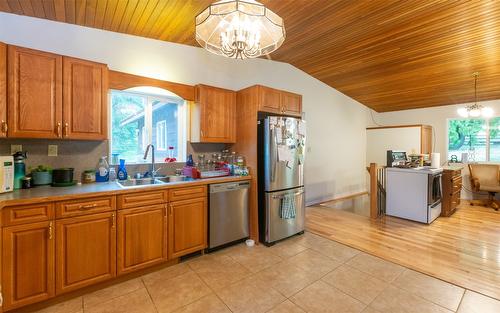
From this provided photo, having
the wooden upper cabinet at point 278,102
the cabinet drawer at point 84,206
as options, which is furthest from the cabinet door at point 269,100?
the cabinet drawer at point 84,206

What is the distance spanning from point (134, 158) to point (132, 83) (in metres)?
0.92

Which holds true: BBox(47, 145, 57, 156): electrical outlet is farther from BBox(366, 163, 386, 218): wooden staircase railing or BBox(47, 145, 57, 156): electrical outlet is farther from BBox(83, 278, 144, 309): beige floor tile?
BBox(366, 163, 386, 218): wooden staircase railing

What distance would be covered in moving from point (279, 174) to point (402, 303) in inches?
68.1

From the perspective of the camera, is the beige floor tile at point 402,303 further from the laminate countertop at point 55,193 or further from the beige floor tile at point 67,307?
the beige floor tile at point 67,307

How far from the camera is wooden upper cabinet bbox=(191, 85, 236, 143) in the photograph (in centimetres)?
303

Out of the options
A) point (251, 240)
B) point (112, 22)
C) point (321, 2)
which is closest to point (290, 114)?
point (321, 2)

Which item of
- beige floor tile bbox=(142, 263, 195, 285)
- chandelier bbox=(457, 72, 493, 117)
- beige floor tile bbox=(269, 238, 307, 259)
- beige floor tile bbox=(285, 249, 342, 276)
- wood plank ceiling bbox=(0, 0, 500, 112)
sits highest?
wood plank ceiling bbox=(0, 0, 500, 112)

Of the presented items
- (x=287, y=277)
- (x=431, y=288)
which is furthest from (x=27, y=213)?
(x=431, y=288)

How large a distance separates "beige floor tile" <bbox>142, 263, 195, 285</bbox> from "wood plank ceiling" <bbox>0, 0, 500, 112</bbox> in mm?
2684

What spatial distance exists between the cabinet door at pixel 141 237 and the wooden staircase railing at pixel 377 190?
3540 millimetres

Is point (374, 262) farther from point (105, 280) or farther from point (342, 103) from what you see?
point (342, 103)

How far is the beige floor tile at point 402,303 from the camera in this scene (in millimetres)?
1804

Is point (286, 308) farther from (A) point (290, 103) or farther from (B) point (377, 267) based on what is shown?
(A) point (290, 103)

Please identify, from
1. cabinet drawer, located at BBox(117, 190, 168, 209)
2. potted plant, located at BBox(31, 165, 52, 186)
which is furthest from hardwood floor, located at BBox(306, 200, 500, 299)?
potted plant, located at BBox(31, 165, 52, 186)
